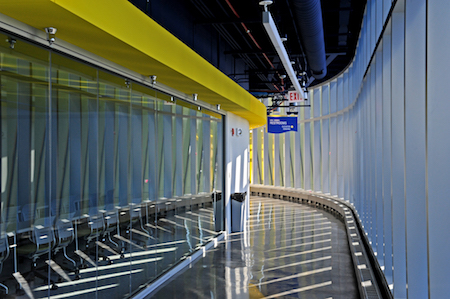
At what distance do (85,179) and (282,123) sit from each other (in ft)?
43.0

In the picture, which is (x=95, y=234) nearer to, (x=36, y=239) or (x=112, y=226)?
(x=112, y=226)

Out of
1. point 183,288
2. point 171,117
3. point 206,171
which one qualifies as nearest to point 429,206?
point 183,288

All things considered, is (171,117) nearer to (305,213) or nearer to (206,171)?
(206,171)

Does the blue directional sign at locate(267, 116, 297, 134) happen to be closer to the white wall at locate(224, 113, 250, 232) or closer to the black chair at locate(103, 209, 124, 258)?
the white wall at locate(224, 113, 250, 232)

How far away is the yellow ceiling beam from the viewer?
12.1 feet

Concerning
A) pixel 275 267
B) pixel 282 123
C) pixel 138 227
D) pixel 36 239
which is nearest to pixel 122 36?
pixel 36 239

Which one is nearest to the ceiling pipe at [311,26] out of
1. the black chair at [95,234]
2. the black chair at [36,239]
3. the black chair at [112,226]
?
the black chair at [112,226]

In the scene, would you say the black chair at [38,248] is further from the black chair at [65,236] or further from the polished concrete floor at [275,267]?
the polished concrete floor at [275,267]

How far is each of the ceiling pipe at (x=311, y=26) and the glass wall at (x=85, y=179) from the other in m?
2.88

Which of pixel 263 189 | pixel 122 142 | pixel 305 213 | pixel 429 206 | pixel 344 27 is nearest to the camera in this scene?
pixel 429 206

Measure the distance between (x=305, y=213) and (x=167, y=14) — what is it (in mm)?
11119

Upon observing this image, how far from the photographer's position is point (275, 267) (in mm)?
8625

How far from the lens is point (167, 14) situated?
8047 millimetres

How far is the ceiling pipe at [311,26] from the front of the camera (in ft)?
22.8
